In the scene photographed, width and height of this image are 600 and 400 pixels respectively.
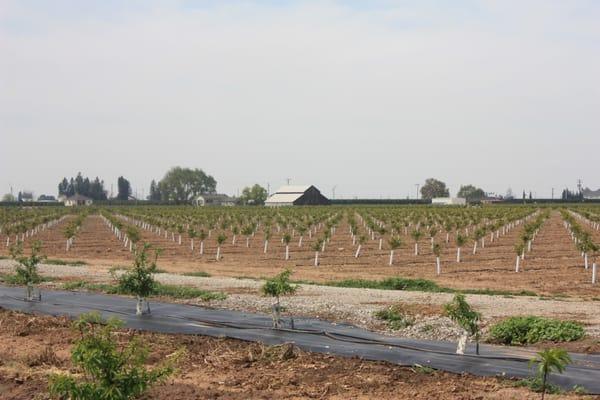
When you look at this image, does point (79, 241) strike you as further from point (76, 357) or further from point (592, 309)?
point (76, 357)

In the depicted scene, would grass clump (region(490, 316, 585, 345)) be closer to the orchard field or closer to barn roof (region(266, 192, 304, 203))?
the orchard field

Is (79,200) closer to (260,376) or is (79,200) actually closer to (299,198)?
(299,198)

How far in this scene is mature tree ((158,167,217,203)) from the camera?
172375 mm

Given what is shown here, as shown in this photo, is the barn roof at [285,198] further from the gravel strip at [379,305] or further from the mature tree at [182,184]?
the gravel strip at [379,305]

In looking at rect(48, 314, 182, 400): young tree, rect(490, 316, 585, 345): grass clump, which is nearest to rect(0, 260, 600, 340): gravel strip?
rect(490, 316, 585, 345): grass clump

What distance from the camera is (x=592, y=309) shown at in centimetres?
1834

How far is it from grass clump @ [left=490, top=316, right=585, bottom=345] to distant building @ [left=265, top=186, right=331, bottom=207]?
12296 centimetres

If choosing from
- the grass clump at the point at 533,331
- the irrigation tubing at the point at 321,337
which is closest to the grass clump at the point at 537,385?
the irrigation tubing at the point at 321,337

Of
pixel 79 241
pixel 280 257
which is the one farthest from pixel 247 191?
pixel 280 257

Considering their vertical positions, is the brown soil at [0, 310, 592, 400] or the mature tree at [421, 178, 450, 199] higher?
the mature tree at [421, 178, 450, 199]

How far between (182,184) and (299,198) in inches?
1723

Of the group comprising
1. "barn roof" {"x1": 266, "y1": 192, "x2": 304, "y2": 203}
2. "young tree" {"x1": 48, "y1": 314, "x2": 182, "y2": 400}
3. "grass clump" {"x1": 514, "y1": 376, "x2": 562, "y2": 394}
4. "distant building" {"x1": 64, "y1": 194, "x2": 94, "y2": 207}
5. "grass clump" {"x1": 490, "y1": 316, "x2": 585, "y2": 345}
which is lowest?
"grass clump" {"x1": 514, "y1": 376, "x2": 562, "y2": 394}

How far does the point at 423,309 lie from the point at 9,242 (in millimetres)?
39855

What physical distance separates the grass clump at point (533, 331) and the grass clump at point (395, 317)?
7.07 ft
